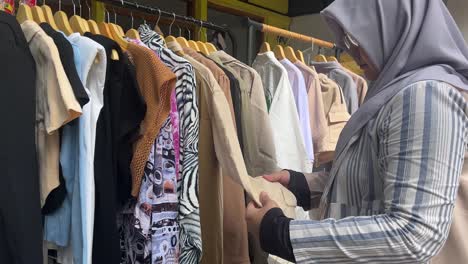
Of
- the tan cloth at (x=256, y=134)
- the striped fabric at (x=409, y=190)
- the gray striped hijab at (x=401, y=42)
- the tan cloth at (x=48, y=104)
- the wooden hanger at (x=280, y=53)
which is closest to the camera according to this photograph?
the striped fabric at (x=409, y=190)

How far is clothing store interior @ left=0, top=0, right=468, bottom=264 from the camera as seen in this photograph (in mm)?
623

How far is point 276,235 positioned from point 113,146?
1.50ft

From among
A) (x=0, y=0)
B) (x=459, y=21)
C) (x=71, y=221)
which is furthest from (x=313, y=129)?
(x=459, y=21)

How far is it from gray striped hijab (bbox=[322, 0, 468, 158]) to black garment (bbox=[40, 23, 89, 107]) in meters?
0.52

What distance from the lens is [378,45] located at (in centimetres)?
76

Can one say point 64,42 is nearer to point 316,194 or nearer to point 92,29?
point 92,29

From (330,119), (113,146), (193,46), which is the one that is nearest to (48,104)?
(113,146)

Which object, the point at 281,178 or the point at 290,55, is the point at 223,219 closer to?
the point at 281,178

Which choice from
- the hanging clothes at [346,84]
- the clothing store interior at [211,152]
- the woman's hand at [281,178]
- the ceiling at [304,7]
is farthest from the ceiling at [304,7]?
the woman's hand at [281,178]

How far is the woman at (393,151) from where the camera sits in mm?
603

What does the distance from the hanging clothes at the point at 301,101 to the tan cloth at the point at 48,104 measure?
84 centimetres

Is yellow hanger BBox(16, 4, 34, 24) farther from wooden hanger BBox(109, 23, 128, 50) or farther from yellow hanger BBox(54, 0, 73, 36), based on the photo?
wooden hanger BBox(109, 23, 128, 50)

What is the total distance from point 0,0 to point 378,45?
859 mm

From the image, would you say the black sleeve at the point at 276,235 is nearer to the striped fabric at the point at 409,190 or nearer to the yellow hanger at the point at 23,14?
the striped fabric at the point at 409,190
